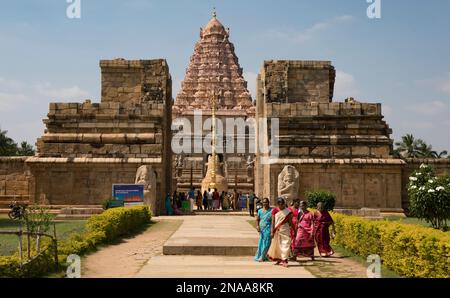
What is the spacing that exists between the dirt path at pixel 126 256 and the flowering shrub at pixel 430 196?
23.9 feet

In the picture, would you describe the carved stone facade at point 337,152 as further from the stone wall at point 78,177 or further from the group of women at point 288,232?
the group of women at point 288,232

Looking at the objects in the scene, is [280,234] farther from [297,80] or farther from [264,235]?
[297,80]

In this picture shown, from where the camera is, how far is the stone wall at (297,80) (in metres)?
26.9

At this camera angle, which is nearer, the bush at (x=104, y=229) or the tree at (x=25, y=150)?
the bush at (x=104, y=229)

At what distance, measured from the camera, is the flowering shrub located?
1592 cm

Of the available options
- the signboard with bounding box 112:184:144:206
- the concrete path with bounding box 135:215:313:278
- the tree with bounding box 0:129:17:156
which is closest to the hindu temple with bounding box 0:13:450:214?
the signboard with bounding box 112:184:144:206

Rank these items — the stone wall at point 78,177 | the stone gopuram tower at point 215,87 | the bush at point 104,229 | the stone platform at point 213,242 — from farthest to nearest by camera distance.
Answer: the stone gopuram tower at point 215,87 < the stone wall at point 78,177 < the stone platform at point 213,242 < the bush at point 104,229

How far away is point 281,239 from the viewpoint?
11.9 meters

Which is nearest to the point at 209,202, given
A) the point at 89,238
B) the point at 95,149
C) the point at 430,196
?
the point at 95,149

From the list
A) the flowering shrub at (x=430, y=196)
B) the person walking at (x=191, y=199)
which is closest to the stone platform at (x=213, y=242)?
the flowering shrub at (x=430, y=196)

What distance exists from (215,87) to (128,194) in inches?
2218

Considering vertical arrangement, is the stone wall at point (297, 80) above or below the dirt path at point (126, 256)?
above

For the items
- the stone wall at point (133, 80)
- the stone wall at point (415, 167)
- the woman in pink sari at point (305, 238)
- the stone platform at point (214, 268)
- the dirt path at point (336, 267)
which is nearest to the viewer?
the stone platform at point (214, 268)
